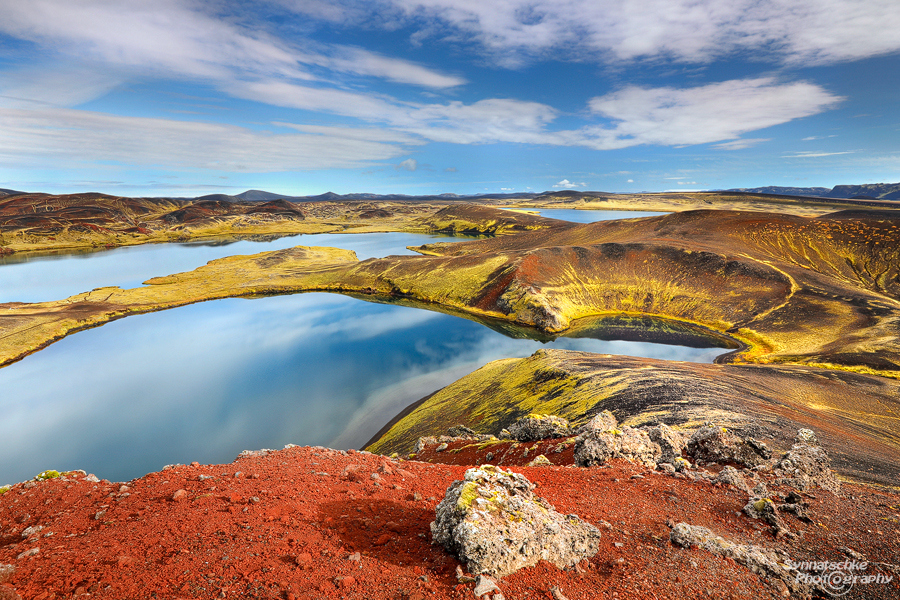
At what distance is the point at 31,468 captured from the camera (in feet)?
115

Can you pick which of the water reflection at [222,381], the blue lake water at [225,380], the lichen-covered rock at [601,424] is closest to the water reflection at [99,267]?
the blue lake water at [225,380]

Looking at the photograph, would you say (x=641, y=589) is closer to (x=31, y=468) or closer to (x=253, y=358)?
(x=31, y=468)

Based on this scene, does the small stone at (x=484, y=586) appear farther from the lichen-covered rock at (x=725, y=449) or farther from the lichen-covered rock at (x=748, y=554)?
the lichen-covered rock at (x=725, y=449)

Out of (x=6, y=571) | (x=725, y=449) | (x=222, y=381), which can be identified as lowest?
(x=222, y=381)

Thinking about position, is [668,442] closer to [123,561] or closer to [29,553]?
[123,561]

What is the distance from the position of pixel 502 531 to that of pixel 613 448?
9966 mm

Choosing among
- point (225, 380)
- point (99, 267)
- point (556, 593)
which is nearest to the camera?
point (556, 593)

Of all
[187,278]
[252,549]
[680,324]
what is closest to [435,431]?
[252,549]

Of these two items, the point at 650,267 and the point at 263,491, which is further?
the point at 650,267

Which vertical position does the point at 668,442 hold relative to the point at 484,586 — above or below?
below

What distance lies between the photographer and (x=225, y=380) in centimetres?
5375

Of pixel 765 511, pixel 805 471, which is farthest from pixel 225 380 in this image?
pixel 805 471

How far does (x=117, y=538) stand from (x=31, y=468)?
4458 centimetres

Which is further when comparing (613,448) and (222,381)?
(222,381)
